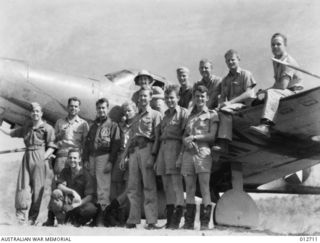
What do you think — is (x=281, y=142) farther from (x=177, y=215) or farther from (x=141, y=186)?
(x=141, y=186)

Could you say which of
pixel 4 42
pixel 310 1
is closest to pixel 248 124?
→ pixel 310 1

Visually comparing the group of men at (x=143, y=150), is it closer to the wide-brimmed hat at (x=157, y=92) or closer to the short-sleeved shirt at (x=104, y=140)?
the short-sleeved shirt at (x=104, y=140)

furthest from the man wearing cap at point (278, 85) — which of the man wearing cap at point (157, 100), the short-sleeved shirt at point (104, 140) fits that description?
the short-sleeved shirt at point (104, 140)

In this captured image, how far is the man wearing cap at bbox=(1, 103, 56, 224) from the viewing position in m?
8.84

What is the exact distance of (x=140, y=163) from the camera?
869 centimetres

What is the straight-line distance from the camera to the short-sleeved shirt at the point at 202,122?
26.6 ft

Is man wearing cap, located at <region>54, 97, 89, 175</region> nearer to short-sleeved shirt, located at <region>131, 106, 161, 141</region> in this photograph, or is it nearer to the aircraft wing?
short-sleeved shirt, located at <region>131, 106, 161, 141</region>

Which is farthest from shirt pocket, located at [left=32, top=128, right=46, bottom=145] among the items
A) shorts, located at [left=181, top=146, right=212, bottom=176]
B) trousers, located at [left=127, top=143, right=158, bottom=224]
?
shorts, located at [left=181, top=146, right=212, bottom=176]

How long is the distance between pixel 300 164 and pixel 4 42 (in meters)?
5.44

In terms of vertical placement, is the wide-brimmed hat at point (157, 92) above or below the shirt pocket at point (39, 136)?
above

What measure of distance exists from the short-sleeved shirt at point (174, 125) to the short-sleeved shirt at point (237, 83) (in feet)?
2.40

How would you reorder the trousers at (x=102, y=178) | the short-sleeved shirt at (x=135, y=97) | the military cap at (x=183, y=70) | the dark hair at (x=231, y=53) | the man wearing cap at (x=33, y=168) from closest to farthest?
1. the dark hair at (x=231, y=53)
2. the man wearing cap at (x=33, y=168)
3. the trousers at (x=102, y=178)
4. the military cap at (x=183, y=70)
5. the short-sleeved shirt at (x=135, y=97)

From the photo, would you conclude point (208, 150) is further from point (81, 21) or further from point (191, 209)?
point (81, 21)

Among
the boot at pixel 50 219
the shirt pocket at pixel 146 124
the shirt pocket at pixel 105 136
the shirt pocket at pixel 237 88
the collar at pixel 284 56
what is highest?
the collar at pixel 284 56
